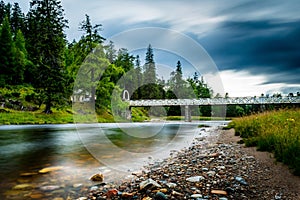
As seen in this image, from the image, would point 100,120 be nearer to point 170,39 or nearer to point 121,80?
point 121,80

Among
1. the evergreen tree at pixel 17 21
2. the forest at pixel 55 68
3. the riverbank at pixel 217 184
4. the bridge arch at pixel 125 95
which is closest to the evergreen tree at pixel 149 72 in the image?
the bridge arch at pixel 125 95

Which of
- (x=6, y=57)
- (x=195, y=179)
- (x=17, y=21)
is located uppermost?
(x=17, y=21)

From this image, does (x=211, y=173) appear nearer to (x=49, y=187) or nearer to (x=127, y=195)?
(x=127, y=195)

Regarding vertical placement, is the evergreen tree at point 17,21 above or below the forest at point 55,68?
above

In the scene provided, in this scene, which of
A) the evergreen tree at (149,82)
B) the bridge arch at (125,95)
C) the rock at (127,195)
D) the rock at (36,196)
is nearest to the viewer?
the rock at (127,195)

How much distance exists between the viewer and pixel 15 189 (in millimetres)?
5027

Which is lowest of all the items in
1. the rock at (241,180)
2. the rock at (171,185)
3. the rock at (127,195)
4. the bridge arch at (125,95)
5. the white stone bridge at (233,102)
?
the rock at (127,195)

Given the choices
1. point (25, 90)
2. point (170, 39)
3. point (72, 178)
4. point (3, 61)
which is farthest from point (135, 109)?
point (72, 178)

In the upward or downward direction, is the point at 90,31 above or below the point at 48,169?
above

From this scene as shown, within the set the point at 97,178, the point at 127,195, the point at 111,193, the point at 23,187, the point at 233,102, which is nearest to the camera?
the point at 127,195

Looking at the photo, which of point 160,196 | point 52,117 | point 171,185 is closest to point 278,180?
point 171,185

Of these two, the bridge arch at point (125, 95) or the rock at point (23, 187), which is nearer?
the rock at point (23, 187)

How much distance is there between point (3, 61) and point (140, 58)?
156 ft

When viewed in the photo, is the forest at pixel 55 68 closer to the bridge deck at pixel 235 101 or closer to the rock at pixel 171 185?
the bridge deck at pixel 235 101
